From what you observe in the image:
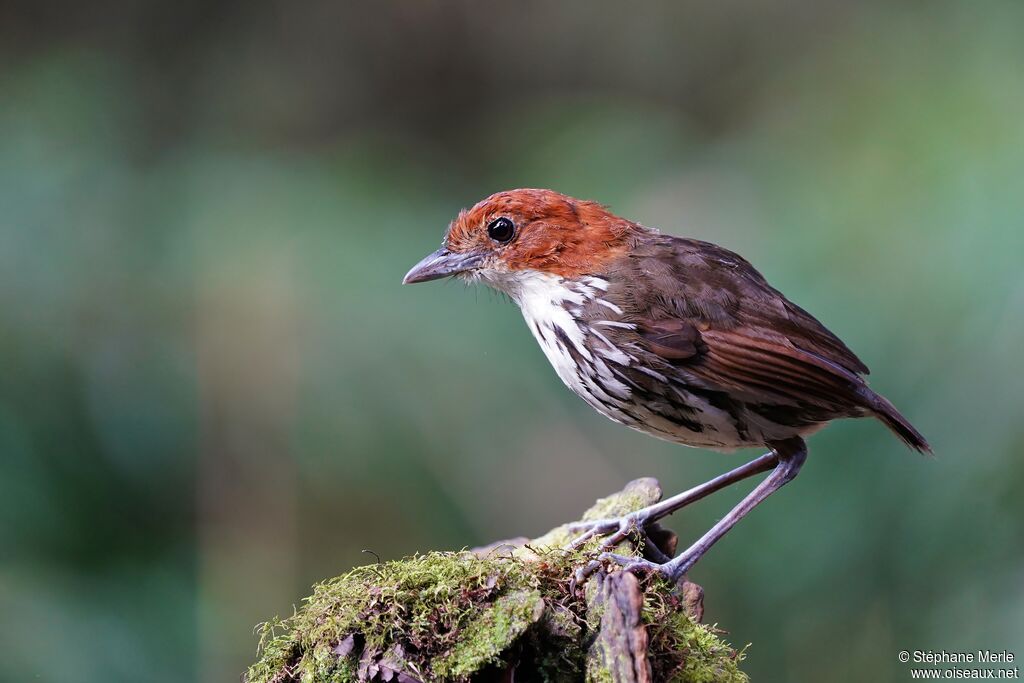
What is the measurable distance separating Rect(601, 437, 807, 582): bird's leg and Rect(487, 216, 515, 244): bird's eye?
1.09 m

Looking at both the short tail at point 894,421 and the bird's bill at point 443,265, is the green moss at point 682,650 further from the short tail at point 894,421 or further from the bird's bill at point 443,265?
the bird's bill at point 443,265

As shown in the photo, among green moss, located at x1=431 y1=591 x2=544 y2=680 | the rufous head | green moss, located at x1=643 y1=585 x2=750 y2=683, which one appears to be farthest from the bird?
green moss, located at x1=431 y1=591 x2=544 y2=680

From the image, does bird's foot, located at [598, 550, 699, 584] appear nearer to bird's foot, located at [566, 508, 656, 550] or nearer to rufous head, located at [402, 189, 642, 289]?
bird's foot, located at [566, 508, 656, 550]

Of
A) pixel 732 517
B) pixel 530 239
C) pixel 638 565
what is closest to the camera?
pixel 638 565

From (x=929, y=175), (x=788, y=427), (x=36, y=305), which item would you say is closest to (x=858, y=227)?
(x=929, y=175)

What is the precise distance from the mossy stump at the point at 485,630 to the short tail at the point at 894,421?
32.7 inches

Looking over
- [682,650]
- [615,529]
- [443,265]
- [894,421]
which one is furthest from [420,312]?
[682,650]

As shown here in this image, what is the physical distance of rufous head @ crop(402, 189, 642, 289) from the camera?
9.78 feet

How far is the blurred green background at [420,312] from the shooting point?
12.1ft

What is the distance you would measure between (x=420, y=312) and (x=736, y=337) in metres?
2.28

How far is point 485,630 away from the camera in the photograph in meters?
2.12

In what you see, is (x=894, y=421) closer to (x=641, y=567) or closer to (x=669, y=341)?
(x=669, y=341)

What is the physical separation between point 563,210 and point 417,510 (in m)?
2.05

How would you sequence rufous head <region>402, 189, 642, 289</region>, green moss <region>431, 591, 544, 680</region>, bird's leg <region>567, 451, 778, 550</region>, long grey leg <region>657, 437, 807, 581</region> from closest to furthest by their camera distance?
green moss <region>431, 591, 544, 680</region>
long grey leg <region>657, 437, 807, 581</region>
bird's leg <region>567, 451, 778, 550</region>
rufous head <region>402, 189, 642, 289</region>
